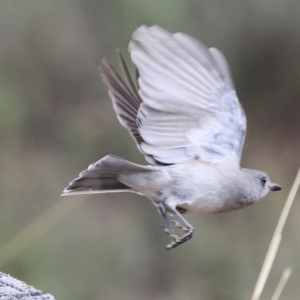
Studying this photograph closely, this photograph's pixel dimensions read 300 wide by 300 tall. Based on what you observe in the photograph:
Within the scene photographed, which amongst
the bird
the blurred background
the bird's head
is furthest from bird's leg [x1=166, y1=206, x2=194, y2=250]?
the blurred background

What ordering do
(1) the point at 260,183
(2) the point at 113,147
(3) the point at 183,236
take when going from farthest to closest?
(2) the point at 113,147, (1) the point at 260,183, (3) the point at 183,236

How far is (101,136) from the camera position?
3.20 m

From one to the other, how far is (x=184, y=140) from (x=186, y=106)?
0.09 metres

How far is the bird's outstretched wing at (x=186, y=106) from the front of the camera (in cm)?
185

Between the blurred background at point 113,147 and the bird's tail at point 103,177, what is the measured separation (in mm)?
1022

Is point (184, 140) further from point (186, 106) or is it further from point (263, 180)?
point (263, 180)

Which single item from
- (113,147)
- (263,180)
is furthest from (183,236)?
(113,147)

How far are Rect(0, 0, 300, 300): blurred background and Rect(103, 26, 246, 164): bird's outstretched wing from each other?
114 centimetres

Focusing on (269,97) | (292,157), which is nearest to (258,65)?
(269,97)

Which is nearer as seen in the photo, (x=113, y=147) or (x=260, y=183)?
(x=260, y=183)

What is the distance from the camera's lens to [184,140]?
1.93 metres

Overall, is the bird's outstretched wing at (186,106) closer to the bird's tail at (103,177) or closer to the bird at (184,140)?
the bird at (184,140)

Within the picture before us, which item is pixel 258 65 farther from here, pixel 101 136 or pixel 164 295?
pixel 164 295

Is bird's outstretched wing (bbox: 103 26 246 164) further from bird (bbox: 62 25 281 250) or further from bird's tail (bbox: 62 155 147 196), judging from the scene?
bird's tail (bbox: 62 155 147 196)
